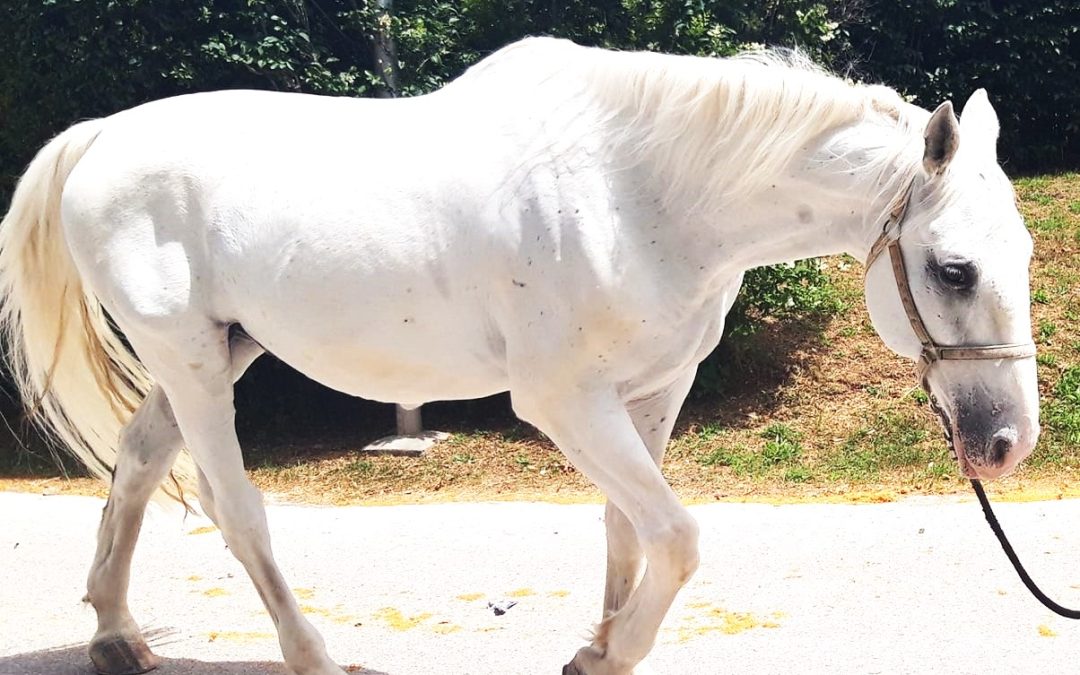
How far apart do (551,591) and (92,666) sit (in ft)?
5.54

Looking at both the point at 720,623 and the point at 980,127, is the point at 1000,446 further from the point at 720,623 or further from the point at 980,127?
the point at 720,623

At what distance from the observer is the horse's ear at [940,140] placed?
2594 mm

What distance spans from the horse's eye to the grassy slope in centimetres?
332

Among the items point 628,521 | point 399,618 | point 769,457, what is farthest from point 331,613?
point 769,457

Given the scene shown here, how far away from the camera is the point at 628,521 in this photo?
335 centimetres

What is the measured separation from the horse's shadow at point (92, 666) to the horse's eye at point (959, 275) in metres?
2.16

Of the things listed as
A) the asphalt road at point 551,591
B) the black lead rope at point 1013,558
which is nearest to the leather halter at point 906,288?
the black lead rope at point 1013,558

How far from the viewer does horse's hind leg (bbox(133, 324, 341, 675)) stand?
11.1ft

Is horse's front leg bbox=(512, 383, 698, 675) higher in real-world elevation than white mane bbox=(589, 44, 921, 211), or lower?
lower

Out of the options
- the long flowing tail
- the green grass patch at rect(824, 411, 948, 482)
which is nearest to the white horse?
the long flowing tail

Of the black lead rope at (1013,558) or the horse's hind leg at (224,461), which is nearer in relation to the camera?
the black lead rope at (1013,558)

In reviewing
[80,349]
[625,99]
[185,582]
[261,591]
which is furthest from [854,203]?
[185,582]

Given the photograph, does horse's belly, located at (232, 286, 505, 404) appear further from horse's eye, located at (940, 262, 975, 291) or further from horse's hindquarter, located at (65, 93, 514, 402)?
horse's eye, located at (940, 262, 975, 291)

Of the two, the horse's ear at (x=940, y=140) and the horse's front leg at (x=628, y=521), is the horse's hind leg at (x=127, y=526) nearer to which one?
the horse's front leg at (x=628, y=521)
